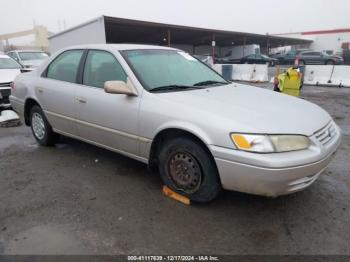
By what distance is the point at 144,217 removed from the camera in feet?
9.68

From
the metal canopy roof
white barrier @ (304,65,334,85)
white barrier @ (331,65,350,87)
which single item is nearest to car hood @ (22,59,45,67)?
the metal canopy roof

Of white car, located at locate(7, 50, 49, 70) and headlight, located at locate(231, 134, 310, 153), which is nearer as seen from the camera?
headlight, located at locate(231, 134, 310, 153)

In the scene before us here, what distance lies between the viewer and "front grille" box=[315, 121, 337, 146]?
2.85m

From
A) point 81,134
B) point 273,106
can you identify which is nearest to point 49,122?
point 81,134

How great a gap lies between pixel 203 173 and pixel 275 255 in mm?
936

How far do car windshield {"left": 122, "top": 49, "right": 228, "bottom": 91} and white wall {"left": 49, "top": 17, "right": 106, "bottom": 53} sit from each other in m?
13.9

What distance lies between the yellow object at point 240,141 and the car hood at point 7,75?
747 cm

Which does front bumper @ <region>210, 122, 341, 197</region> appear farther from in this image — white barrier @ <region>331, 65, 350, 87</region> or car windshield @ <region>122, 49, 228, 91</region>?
white barrier @ <region>331, 65, 350, 87</region>

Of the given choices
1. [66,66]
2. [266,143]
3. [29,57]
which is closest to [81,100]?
[66,66]

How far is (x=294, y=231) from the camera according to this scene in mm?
2727

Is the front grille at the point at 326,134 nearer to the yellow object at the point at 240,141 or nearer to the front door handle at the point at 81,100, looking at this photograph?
the yellow object at the point at 240,141

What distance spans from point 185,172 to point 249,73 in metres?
15.3

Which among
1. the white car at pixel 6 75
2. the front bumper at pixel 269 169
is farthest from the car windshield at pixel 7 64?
the front bumper at pixel 269 169

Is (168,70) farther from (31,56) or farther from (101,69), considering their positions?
(31,56)
